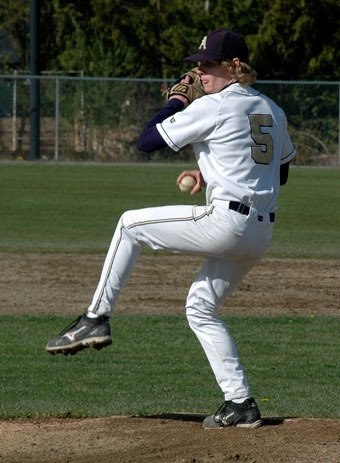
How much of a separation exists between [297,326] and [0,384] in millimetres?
3384

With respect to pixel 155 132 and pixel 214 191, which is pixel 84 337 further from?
pixel 155 132

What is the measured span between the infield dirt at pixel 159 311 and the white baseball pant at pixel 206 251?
0.45m

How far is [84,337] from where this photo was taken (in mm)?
6074

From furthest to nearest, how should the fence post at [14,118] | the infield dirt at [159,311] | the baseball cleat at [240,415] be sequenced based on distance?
the fence post at [14,118] → the baseball cleat at [240,415] → the infield dirt at [159,311]

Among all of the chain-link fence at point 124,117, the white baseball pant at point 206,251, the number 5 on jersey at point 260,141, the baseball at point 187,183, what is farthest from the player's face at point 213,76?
the chain-link fence at point 124,117

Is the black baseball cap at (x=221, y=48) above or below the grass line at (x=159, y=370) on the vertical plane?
above

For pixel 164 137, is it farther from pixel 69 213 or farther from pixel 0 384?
pixel 69 213

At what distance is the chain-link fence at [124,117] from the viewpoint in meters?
29.6

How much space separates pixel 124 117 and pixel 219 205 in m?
24.7

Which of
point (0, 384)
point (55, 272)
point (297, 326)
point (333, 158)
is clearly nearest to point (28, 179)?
point (333, 158)

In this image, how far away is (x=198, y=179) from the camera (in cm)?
612

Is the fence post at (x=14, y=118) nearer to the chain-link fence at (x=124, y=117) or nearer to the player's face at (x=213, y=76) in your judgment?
the chain-link fence at (x=124, y=117)

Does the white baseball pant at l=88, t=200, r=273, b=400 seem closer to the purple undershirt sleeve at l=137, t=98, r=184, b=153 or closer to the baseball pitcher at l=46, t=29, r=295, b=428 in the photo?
the baseball pitcher at l=46, t=29, r=295, b=428

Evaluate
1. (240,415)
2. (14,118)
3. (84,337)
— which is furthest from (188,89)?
(14,118)
